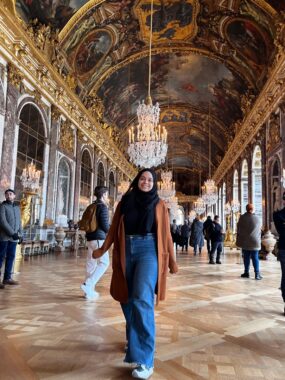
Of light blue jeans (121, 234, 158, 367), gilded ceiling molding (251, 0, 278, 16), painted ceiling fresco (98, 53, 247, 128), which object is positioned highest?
painted ceiling fresco (98, 53, 247, 128)

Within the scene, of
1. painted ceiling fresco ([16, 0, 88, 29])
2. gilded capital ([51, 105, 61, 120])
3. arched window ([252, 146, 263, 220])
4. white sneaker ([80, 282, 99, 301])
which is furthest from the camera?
arched window ([252, 146, 263, 220])

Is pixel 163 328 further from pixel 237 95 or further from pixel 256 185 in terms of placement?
pixel 237 95

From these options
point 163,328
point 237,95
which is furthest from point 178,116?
point 163,328

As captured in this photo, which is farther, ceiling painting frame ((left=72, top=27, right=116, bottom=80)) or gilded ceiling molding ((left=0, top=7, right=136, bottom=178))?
ceiling painting frame ((left=72, top=27, right=116, bottom=80))

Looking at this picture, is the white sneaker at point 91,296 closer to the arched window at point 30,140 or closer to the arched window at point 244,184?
the arched window at point 30,140

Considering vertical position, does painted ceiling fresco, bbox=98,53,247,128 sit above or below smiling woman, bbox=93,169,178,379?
above

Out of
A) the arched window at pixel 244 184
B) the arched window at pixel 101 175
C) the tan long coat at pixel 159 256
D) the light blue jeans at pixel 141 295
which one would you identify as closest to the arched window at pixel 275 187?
the arched window at pixel 244 184

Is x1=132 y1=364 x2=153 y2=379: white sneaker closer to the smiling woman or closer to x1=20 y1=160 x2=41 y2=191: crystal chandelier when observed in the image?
the smiling woman

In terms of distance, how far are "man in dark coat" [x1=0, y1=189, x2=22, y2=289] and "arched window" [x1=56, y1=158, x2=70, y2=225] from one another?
7332 millimetres

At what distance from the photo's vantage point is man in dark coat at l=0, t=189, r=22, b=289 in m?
4.74

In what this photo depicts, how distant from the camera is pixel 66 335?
263 centimetres

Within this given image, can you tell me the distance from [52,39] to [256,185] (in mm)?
11720

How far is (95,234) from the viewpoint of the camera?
4.09 metres

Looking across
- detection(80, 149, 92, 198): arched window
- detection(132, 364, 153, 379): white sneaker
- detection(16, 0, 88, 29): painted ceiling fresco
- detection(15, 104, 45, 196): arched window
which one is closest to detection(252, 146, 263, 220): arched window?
detection(80, 149, 92, 198): arched window
